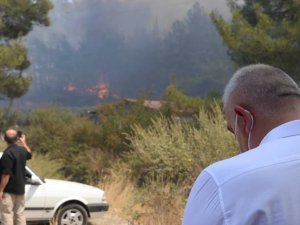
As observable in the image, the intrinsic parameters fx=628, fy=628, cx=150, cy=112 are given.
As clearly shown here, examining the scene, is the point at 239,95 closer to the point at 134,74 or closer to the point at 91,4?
the point at 134,74

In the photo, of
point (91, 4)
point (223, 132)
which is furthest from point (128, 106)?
point (91, 4)

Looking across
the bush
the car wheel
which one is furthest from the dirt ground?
the bush

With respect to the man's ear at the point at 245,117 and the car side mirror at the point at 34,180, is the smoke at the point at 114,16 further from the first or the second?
the man's ear at the point at 245,117

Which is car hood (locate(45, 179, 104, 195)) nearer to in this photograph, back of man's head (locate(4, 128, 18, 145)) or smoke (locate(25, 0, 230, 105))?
back of man's head (locate(4, 128, 18, 145))

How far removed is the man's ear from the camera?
6.48 ft

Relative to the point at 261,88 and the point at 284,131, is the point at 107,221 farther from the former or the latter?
the point at 284,131

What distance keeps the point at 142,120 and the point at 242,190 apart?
15.9 meters

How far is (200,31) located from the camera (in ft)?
225

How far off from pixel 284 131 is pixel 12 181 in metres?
7.70

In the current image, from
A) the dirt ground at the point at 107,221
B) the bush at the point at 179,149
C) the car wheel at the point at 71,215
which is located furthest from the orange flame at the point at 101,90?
the car wheel at the point at 71,215

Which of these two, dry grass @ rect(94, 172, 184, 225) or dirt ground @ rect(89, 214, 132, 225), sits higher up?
dry grass @ rect(94, 172, 184, 225)

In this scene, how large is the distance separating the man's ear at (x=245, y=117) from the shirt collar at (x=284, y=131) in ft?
0.43

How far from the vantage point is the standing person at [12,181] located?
8.97m

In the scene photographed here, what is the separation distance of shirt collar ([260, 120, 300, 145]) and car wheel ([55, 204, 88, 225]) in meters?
8.79
